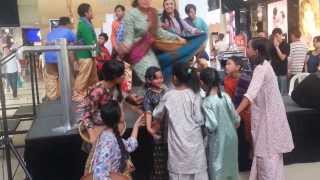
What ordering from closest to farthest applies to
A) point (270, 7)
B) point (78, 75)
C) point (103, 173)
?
point (103, 173) → point (78, 75) → point (270, 7)

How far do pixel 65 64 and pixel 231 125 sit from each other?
1.29 metres

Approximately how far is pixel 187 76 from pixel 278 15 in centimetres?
745

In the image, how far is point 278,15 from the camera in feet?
31.9

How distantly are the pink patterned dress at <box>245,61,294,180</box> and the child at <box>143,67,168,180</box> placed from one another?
0.74 m

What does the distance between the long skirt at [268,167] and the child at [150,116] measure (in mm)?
775

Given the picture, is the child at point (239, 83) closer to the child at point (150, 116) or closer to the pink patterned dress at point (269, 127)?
the pink patterned dress at point (269, 127)

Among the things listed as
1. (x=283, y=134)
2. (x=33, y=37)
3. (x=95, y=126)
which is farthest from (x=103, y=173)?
(x=33, y=37)

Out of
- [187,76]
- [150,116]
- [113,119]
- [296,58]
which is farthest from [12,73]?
[113,119]

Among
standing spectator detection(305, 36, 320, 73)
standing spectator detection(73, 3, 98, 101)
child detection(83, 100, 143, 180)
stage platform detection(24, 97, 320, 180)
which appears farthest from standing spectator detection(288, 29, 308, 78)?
child detection(83, 100, 143, 180)

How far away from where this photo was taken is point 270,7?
10125 mm

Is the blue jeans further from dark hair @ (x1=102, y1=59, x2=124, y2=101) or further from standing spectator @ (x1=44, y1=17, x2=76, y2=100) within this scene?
dark hair @ (x1=102, y1=59, x2=124, y2=101)

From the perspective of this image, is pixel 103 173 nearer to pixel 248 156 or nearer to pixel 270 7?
pixel 248 156

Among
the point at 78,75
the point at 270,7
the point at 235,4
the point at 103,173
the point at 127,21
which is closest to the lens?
the point at 103,173

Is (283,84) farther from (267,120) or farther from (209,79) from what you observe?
(209,79)
